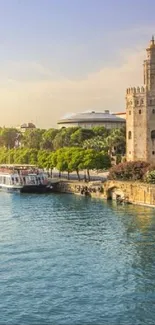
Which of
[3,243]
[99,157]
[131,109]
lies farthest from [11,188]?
[3,243]

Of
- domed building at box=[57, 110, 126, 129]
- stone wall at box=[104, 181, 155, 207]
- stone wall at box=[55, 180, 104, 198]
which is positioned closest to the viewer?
stone wall at box=[104, 181, 155, 207]

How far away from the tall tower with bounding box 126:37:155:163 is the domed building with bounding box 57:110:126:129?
8079 cm

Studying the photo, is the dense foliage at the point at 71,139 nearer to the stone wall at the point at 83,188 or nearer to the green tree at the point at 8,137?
the green tree at the point at 8,137

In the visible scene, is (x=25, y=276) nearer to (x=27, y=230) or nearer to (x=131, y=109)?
(x=27, y=230)

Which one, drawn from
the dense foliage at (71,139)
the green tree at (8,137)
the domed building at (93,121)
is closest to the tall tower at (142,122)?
the dense foliage at (71,139)

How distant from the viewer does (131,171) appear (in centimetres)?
7606

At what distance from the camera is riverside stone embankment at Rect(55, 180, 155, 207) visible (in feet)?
219

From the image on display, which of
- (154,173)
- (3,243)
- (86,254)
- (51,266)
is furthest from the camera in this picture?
(154,173)

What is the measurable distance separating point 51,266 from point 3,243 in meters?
8.20

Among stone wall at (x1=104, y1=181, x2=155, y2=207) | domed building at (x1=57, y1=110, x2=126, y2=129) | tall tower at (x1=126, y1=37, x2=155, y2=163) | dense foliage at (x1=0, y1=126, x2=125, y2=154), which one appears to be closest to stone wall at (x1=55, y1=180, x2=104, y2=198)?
stone wall at (x1=104, y1=181, x2=155, y2=207)

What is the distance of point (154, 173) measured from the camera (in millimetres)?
70250

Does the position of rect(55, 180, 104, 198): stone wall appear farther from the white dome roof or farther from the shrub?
the white dome roof

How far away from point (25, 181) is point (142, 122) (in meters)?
20.7

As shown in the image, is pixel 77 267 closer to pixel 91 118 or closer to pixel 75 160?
pixel 75 160
